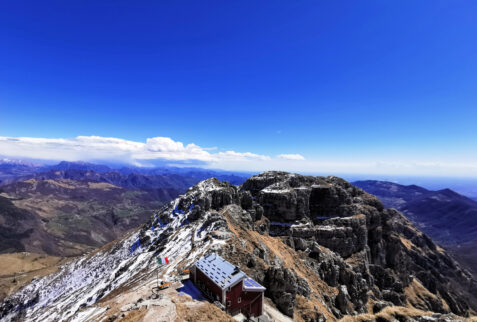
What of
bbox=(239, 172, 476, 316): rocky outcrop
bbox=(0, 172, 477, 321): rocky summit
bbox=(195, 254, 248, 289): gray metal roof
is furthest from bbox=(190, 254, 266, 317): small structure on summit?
bbox=(239, 172, 476, 316): rocky outcrop

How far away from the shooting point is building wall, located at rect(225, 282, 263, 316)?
29.6m

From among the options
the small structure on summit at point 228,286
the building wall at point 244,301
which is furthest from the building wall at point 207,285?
the building wall at point 244,301

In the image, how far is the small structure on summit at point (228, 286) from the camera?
29198mm

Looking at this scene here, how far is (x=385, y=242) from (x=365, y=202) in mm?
21407

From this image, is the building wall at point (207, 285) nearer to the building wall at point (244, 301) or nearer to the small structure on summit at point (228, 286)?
the small structure on summit at point (228, 286)

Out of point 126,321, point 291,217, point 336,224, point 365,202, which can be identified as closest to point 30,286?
point 126,321

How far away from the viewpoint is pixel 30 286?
8812 centimetres

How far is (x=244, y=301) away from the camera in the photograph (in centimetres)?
3178

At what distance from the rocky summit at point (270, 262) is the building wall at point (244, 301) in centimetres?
367

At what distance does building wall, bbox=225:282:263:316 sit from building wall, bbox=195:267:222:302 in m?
1.37

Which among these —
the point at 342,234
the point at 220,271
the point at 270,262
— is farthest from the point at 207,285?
the point at 342,234

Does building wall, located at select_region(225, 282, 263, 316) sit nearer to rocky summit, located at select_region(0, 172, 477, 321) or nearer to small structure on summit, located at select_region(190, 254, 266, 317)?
small structure on summit, located at select_region(190, 254, 266, 317)

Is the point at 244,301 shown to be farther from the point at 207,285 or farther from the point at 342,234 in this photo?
the point at 342,234

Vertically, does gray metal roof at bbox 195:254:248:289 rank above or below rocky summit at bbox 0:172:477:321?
above
